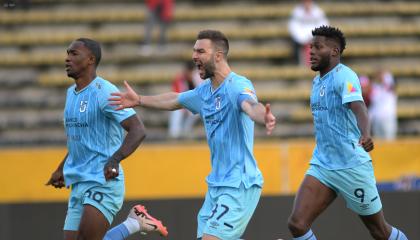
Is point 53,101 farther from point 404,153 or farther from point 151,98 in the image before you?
point 151,98

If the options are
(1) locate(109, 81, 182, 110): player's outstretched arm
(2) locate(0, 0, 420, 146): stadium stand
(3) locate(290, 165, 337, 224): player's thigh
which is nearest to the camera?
(1) locate(109, 81, 182, 110): player's outstretched arm

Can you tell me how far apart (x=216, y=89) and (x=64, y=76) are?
1052 cm

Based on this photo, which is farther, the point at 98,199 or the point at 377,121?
the point at 377,121

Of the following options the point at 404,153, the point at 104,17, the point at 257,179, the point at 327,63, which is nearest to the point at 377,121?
the point at 404,153

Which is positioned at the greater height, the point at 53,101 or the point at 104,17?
the point at 104,17

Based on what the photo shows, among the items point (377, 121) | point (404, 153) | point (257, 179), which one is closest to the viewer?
point (257, 179)

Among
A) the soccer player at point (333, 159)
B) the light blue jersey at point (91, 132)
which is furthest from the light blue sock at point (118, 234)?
the soccer player at point (333, 159)

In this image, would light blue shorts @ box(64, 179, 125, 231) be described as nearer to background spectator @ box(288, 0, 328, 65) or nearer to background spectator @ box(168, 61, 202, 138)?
background spectator @ box(168, 61, 202, 138)

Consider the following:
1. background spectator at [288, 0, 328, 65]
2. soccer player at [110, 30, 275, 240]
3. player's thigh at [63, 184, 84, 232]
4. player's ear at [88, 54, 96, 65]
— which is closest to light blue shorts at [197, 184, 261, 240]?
soccer player at [110, 30, 275, 240]

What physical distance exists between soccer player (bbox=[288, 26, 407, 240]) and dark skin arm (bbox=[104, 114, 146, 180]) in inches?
65.4

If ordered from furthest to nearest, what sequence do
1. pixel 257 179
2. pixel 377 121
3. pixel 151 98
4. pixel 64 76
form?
pixel 64 76, pixel 377 121, pixel 151 98, pixel 257 179

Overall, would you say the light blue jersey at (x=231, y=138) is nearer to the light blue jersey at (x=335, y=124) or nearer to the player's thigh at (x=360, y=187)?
the light blue jersey at (x=335, y=124)

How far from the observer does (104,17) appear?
19.7 metres

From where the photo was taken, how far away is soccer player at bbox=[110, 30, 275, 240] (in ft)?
27.4
